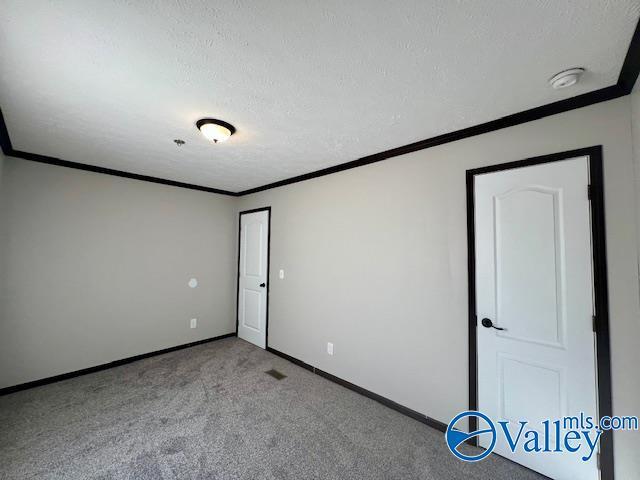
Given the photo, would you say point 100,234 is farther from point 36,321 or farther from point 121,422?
point 121,422

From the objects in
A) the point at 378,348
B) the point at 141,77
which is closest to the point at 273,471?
the point at 378,348

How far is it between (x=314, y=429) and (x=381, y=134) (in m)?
2.56

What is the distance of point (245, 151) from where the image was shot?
2.73 meters

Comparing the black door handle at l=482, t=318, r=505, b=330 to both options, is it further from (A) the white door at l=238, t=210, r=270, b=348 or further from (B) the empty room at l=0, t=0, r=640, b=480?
(A) the white door at l=238, t=210, r=270, b=348

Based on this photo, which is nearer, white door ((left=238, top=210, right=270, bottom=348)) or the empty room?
the empty room

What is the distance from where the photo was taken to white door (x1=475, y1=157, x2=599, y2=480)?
66.4 inches

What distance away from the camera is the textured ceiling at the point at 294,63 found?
1136mm

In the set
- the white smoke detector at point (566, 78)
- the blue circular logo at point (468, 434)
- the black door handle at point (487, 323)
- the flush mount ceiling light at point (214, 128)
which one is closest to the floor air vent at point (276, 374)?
the blue circular logo at point (468, 434)

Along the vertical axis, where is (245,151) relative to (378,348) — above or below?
above

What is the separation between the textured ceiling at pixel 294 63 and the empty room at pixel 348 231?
1 centimetres

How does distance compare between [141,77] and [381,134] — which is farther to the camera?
[381,134]

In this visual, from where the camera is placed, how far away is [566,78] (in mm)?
1509

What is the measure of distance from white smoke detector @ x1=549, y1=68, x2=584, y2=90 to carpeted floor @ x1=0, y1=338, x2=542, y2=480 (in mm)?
2507

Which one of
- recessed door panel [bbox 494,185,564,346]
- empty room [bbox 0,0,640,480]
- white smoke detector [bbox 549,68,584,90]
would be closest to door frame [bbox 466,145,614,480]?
empty room [bbox 0,0,640,480]
